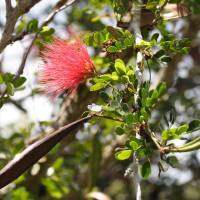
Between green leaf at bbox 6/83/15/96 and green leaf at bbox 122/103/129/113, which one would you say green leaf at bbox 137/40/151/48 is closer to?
green leaf at bbox 122/103/129/113

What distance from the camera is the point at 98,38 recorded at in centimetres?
89

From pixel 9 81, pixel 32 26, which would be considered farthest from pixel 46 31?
pixel 9 81

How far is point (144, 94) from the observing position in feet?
2.19

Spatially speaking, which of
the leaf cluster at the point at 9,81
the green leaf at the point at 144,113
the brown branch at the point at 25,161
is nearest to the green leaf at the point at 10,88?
the leaf cluster at the point at 9,81

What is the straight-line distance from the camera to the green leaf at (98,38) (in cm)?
88

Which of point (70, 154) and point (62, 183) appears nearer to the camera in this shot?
point (62, 183)

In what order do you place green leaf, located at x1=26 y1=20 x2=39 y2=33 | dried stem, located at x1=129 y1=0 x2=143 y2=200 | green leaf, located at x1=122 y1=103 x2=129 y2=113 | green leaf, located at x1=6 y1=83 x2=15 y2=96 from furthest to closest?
green leaf, located at x1=26 y1=20 x2=39 y2=33, green leaf, located at x1=6 y1=83 x2=15 y2=96, green leaf, located at x1=122 y1=103 x2=129 y2=113, dried stem, located at x1=129 y1=0 x2=143 y2=200

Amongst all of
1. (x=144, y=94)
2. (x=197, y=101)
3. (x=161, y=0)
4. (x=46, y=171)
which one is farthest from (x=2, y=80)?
(x=197, y=101)

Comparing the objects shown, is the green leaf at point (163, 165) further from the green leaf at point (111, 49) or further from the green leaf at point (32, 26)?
the green leaf at point (32, 26)

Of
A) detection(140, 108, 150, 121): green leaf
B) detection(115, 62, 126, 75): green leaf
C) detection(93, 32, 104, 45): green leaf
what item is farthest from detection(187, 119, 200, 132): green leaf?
detection(93, 32, 104, 45): green leaf

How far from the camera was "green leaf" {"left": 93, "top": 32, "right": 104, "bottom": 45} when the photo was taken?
2.87ft

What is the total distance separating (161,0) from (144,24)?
132 mm

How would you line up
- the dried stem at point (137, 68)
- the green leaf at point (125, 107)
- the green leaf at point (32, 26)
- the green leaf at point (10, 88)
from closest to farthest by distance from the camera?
the dried stem at point (137, 68) < the green leaf at point (125, 107) < the green leaf at point (10, 88) < the green leaf at point (32, 26)

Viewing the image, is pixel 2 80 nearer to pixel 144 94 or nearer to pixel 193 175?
pixel 144 94
